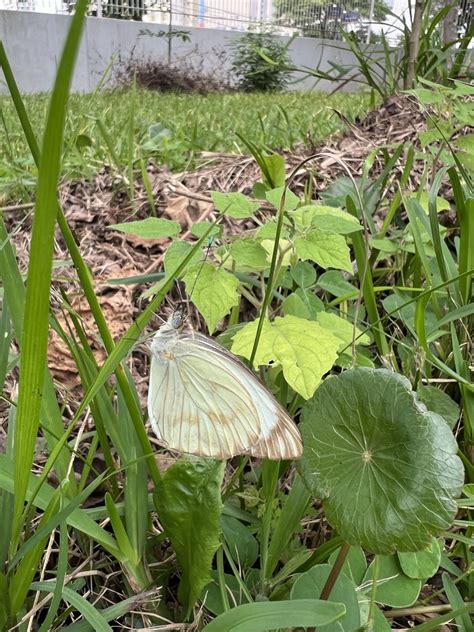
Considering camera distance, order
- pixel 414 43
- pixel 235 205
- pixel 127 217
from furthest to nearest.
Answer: pixel 414 43, pixel 127 217, pixel 235 205

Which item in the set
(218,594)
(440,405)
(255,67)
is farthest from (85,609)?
(255,67)

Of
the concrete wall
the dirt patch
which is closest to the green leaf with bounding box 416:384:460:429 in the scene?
the dirt patch

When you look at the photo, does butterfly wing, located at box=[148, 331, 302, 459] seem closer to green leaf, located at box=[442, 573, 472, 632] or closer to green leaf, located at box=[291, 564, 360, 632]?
green leaf, located at box=[291, 564, 360, 632]

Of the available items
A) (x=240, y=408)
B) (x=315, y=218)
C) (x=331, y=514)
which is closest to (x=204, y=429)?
(x=240, y=408)

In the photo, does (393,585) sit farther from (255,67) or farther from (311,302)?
(255,67)

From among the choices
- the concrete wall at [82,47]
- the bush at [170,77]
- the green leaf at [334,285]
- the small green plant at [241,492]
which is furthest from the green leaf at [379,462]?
the concrete wall at [82,47]
